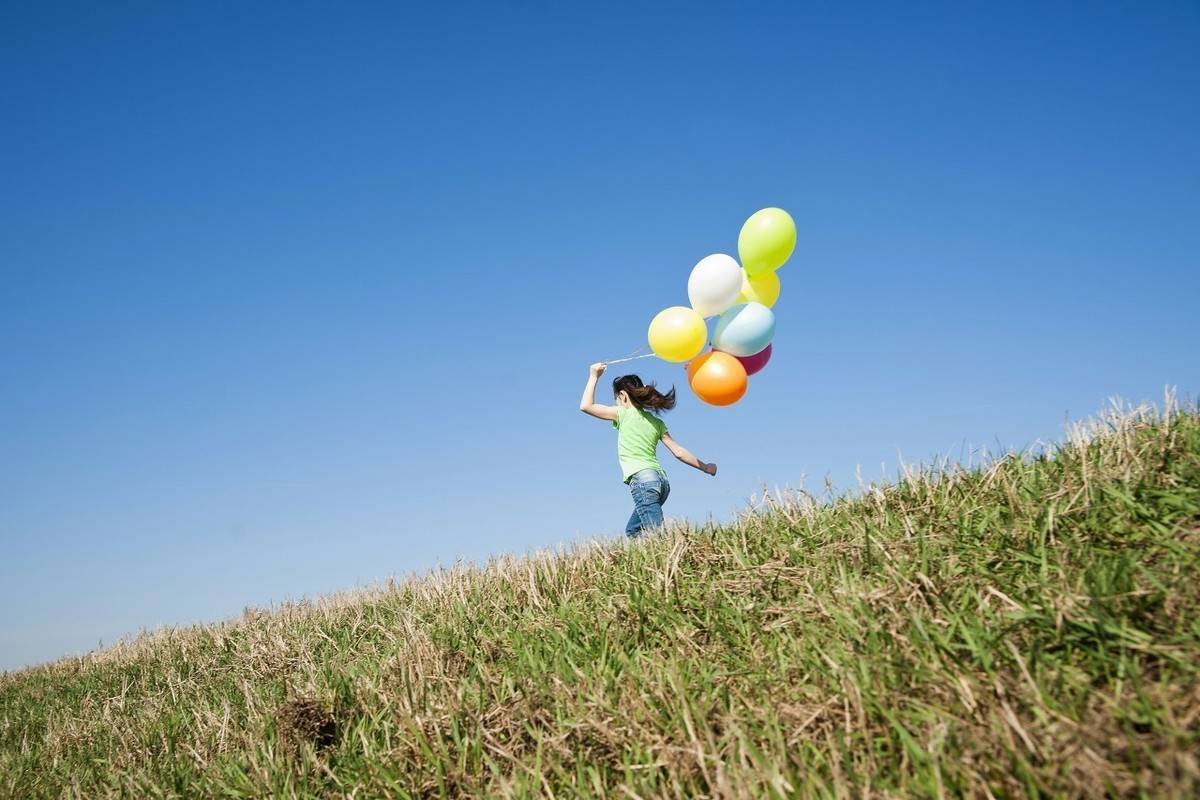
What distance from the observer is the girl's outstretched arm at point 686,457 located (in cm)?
794

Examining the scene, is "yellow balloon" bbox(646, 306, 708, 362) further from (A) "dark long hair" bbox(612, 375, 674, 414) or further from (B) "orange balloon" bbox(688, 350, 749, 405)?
(A) "dark long hair" bbox(612, 375, 674, 414)

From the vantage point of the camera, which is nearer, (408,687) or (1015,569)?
(1015,569)

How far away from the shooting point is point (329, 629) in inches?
214

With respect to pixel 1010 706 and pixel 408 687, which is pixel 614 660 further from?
pixel 1010 706

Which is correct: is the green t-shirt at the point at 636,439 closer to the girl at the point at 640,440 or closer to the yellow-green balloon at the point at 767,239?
the girl at the point at 640,440

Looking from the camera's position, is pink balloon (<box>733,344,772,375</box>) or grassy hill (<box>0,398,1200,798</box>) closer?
grassy hill (<box>0,398,1200,798</box>)

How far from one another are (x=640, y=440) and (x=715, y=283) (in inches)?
97.9

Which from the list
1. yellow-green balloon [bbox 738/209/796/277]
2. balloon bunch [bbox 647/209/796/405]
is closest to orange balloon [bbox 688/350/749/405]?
balloon bunch [bbox 647/209/796/405]

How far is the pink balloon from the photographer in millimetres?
6887

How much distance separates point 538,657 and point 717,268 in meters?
4.05

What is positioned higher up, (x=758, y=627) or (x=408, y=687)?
(x=758, y=627)

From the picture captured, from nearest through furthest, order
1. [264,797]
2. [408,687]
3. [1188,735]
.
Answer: [1188,735], [264,797], [408,687]

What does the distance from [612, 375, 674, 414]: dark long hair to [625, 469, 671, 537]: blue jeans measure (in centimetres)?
78

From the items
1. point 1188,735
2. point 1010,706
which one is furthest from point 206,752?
point 1188,735
